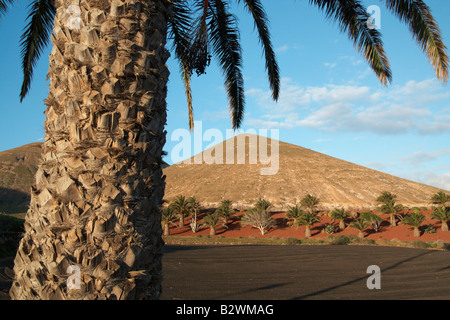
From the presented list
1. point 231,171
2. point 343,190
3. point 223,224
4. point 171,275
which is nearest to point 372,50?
point 171,275

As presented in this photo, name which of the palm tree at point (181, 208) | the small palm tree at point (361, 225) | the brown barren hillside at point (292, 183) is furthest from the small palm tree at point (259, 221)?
the brown barren hillside at point (292, 183)

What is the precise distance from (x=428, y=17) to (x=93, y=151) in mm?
4906

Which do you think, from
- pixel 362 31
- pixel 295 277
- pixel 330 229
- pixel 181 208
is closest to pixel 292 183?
pixel 330 229

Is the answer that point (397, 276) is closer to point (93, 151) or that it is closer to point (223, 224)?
point (93, 151)

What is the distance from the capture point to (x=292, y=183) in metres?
51.2

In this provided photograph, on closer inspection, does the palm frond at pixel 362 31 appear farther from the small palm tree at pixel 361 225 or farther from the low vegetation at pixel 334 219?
the small palm tree at pixel 361 225

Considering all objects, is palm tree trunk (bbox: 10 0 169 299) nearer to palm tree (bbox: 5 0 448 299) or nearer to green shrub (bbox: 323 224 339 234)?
palm tree (bbox: 5 0 448 299)

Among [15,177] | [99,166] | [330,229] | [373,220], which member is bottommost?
[330,229]

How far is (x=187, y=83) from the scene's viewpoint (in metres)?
8.19

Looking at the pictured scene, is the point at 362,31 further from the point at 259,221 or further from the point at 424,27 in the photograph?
the point at 259,221

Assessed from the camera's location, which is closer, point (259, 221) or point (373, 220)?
point (373, 220)

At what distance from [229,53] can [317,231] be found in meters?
25.4

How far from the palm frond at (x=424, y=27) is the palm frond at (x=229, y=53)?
10.3ft

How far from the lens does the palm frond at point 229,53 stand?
6.74m
